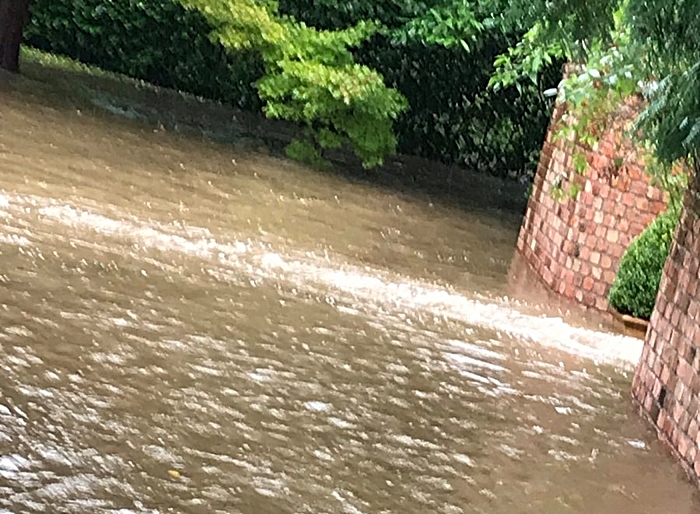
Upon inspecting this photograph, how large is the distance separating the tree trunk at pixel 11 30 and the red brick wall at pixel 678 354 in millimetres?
10097

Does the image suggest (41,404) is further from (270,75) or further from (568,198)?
(270,75)

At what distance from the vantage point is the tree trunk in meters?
13.4

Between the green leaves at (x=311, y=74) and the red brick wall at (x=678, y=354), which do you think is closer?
the red brick wall at (x=678, y=354)

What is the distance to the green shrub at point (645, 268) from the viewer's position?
25.0ft

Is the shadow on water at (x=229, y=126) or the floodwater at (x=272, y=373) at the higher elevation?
the shadow on water at (x=229, y=126)

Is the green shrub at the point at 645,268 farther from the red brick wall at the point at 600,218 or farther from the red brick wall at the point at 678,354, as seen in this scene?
the red brick wall at the point at 678,354

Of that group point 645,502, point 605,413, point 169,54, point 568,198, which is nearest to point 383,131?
point 568,198

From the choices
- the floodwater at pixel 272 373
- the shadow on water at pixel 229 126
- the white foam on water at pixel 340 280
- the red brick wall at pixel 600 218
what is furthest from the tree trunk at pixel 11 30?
the red brick wall at pixel 600 218

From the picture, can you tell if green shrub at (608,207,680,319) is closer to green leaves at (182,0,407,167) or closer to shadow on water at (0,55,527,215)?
shadow on water at (0,55,527,215)

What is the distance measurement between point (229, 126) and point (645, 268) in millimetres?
7400

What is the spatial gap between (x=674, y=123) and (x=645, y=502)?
173 centimetres

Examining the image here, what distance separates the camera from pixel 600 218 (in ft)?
27.6

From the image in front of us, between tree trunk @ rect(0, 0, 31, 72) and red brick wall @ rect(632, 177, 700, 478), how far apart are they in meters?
10.1

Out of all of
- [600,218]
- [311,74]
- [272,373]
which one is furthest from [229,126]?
[272,373]
